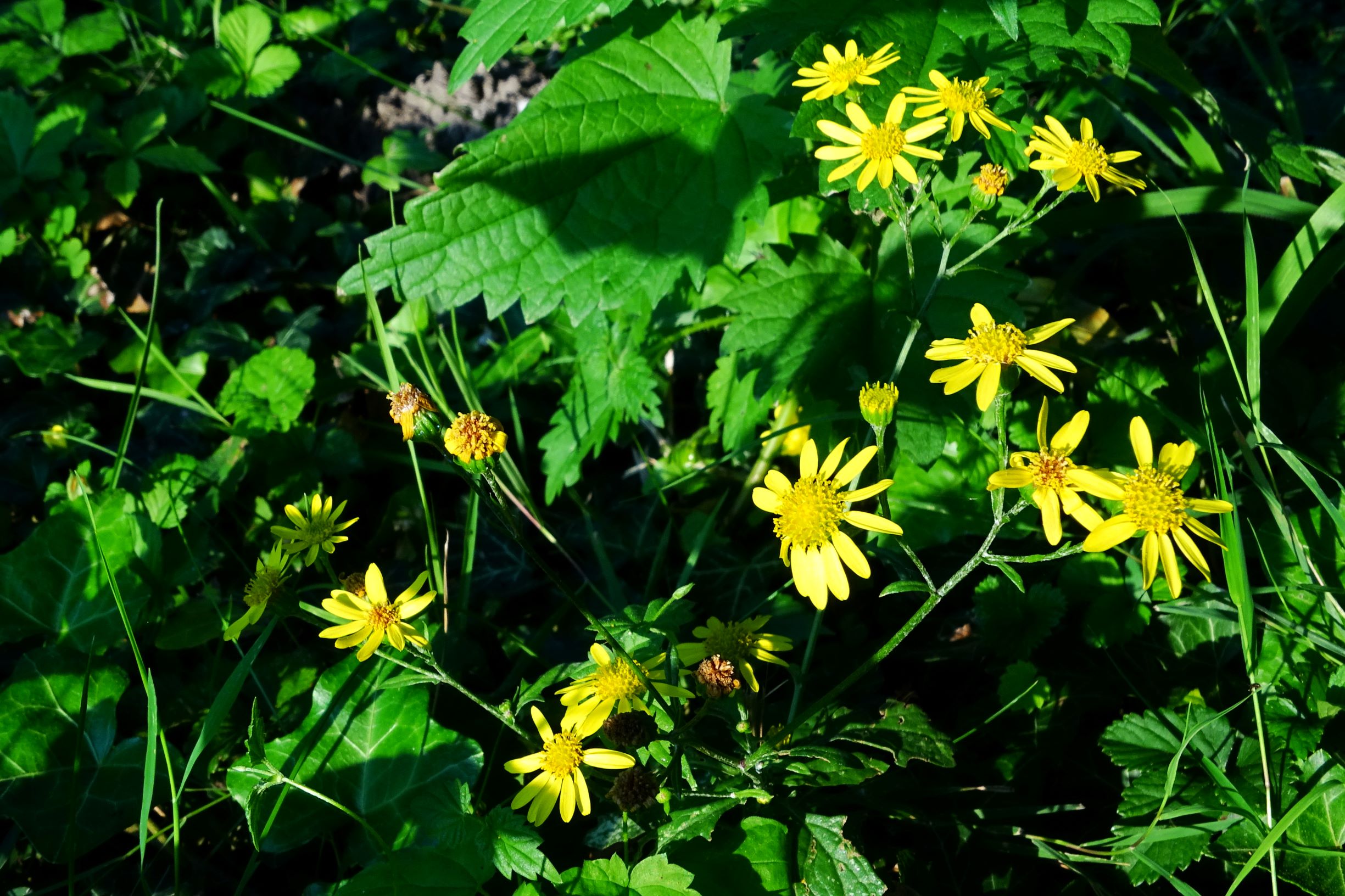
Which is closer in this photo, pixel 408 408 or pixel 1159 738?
pixel 408 408

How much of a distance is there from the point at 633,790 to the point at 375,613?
1.68ft

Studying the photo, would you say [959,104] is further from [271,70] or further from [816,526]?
[271,70]

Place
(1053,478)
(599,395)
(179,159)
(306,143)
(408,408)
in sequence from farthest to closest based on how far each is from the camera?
1. (179,159)
2. (306,143)
3. (599,395)
4. (408,408)
5. (1053,478)

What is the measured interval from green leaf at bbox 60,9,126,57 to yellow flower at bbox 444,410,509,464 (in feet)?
10.9

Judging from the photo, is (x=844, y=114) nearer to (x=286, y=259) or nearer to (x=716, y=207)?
(x=716, y=207)

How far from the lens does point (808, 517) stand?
1.42 m

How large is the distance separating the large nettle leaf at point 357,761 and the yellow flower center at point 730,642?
1.69ft

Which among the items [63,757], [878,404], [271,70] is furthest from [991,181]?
[271,70]

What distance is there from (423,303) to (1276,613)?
2312 mm

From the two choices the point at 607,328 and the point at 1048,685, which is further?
the point at 607,328

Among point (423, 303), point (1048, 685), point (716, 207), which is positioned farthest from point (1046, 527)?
point (423, 303)

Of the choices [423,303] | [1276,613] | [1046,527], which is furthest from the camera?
[423,303]

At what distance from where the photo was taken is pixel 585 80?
2289 mm

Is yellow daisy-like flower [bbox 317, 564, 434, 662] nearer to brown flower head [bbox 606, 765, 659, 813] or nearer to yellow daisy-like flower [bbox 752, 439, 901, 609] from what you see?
brown flower head [bbox 606, 765, 659, 813]
